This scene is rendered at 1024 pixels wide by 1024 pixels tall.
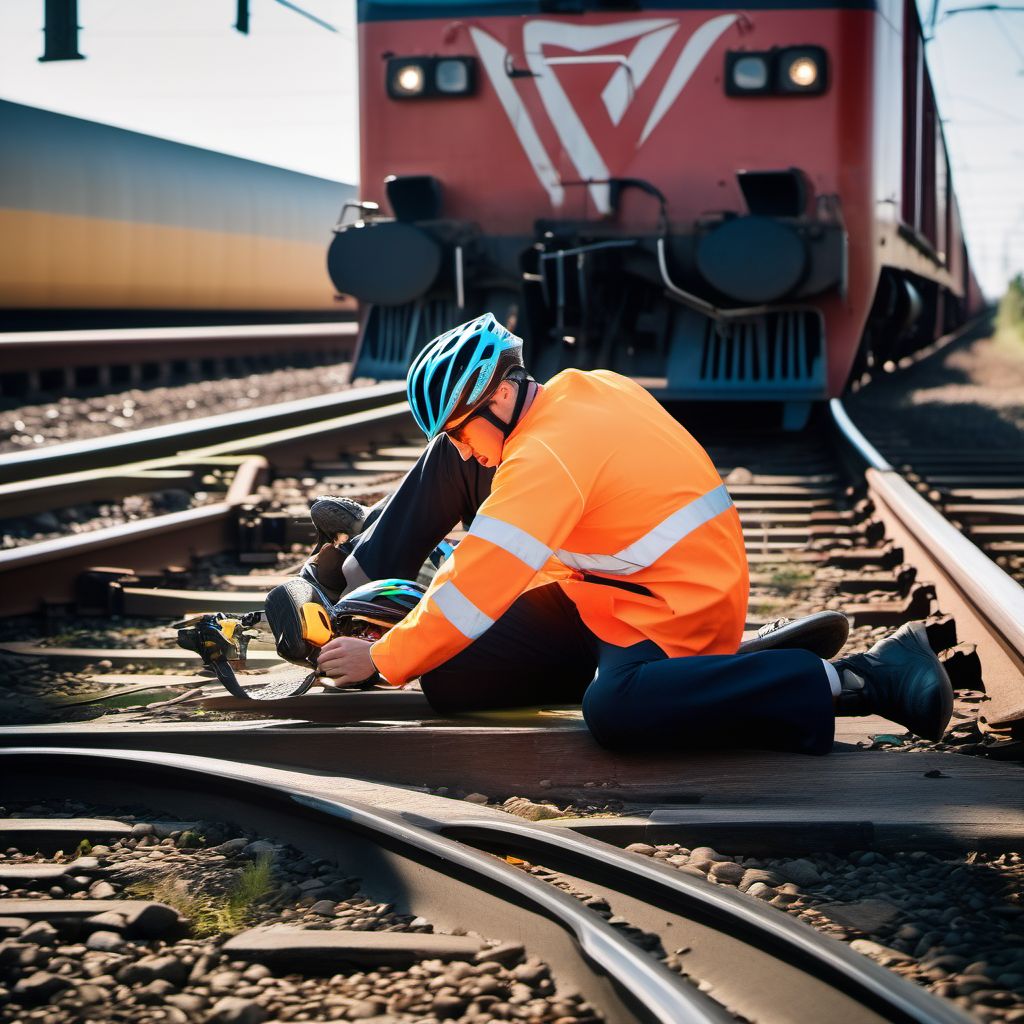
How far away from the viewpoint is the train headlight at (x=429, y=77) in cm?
842

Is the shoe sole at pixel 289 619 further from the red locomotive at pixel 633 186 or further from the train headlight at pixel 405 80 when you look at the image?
the train headlight at pixel 405 80

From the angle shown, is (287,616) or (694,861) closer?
(694,861)

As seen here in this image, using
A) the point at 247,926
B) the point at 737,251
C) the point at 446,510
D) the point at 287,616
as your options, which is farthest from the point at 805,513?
the point at 247,926

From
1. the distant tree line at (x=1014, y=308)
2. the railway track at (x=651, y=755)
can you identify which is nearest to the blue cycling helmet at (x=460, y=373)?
the railway track at (x=651, y=755)

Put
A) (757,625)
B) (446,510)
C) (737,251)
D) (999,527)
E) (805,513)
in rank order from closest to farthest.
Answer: (446,510), (757,625), (999,527), (805,513), (737,251)

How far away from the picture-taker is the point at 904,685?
3135 millimetres

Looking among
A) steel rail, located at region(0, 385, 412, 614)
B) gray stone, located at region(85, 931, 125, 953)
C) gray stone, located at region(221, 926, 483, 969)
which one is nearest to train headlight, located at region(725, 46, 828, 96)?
steel rail, located at region(0, 385, 412, 614)

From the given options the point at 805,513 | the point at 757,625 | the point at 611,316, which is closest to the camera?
the point at 757,625

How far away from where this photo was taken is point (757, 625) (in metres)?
4.35

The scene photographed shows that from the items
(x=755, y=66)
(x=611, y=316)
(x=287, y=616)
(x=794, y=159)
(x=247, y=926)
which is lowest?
(x=247, y=926)

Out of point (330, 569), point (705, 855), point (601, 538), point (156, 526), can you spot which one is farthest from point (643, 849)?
point (156, 526)

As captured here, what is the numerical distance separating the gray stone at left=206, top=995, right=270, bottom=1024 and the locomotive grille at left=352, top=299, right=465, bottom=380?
264 inches

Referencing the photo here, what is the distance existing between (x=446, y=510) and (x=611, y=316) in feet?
16.8

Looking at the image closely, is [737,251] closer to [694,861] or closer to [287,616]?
[287,616]
